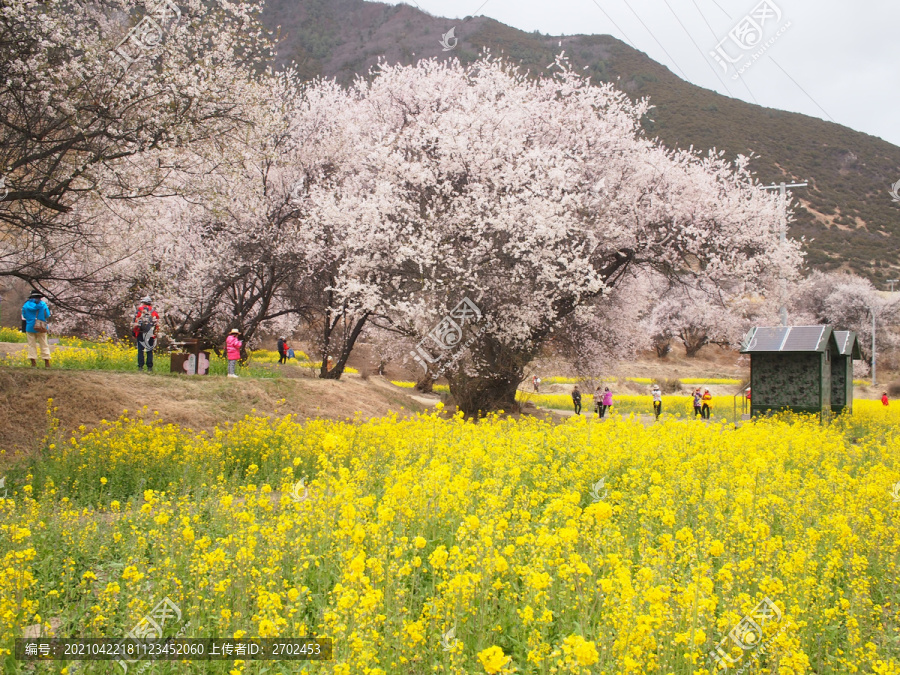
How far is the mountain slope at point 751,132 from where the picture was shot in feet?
217

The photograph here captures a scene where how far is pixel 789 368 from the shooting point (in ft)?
64.6

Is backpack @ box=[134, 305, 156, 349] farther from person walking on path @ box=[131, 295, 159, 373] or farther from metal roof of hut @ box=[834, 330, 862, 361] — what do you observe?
metal roof of hut @ box=[834, 330, 862, 361]

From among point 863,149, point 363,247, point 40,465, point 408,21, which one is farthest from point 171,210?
point 408,21

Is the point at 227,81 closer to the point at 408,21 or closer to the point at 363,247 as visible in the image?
the point at 363,247

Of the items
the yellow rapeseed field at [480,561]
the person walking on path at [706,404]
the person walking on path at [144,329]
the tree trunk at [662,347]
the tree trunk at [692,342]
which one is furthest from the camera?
the tree trunk at [692,342]

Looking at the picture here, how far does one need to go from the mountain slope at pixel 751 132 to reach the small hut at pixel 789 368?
40037 mm

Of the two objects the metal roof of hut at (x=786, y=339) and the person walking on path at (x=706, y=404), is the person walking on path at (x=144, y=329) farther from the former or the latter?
the person walking on path at (x=706, y=404)

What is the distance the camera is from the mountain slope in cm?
6612

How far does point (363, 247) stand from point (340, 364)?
6.80m

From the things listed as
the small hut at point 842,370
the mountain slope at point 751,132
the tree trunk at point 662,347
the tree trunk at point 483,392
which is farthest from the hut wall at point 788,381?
the mountain slope at point 751,132

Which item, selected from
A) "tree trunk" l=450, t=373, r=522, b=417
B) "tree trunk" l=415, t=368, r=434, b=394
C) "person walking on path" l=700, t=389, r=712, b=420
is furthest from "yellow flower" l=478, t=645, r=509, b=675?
"tree trunk" l=415, t=368, r=434, b=394

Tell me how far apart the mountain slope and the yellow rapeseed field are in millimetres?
54362

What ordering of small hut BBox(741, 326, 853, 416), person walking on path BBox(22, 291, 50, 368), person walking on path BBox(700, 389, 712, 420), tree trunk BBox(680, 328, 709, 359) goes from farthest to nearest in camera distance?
tree trunk BBox(680, 328, 709, 359)
person walking on path BBox(700, 389, 712, 420)
small hut BBox(741, 326, 853, 416)
person walking on path BBox(22, 291, 50, 368)

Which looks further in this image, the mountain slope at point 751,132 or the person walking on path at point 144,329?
the mountain slope at point 751,132
